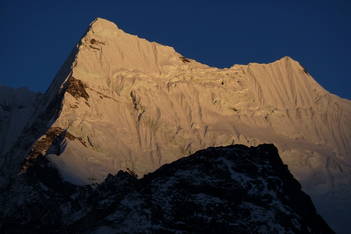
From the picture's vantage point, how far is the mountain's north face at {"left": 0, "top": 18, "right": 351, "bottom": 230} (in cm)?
13612

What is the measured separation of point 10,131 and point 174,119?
2853 centimetres

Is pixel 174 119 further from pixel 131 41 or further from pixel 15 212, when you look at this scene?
pixel 15 212

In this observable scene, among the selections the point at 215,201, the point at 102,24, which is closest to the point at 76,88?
the point at 102,24

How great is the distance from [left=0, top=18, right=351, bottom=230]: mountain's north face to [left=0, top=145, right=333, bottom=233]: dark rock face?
53730 millimetres

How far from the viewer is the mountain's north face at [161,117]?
447 ft

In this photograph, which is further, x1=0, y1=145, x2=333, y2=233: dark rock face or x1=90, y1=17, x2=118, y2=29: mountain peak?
x1=90, y1=17, x2=118, y2=29: mountain peak

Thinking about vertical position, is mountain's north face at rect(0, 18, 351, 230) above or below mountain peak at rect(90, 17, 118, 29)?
below

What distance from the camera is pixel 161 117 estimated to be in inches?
5906

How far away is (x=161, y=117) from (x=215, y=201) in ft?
272

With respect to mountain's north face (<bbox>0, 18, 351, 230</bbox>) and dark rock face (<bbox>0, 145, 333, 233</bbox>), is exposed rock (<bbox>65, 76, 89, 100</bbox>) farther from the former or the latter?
dark rock face (<bbox>0, 145, 333, 233</bbox>)

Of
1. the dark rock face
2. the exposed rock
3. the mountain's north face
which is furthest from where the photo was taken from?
the exposed rock

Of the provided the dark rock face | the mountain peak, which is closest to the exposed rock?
the mountain peak

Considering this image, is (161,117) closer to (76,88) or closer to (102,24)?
(76,88)

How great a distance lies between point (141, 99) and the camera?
151750 millimetres
